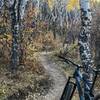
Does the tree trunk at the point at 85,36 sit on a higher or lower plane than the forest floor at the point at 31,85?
higher

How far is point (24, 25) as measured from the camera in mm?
20672

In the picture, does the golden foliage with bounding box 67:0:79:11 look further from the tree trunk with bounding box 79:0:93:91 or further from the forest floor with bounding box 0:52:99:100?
the tree trunk with bounding box 79:0:93:91

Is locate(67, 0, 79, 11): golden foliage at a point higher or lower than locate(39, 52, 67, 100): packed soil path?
higher

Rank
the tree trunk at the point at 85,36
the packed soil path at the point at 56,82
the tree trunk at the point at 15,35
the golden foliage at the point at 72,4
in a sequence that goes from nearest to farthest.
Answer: the tree trunk at the point at 85,36 < the packed soil path at the point at 56,82 < the tree trunk at the point at 15,35 < the golden foliage at the point at 72,4

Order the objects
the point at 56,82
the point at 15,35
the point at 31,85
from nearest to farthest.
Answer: the point at 31,85 < the point at 56,82 < the point at 15,35

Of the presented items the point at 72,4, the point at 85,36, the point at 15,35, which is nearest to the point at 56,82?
the point at 15,35

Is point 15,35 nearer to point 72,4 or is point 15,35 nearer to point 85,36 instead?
point 85,36

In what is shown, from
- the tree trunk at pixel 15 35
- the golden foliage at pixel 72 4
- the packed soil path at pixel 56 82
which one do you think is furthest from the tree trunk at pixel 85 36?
the golden foliage at pixel 72 4

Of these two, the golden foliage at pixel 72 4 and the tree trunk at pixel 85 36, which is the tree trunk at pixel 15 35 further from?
the golden foliage at pixel 72 4

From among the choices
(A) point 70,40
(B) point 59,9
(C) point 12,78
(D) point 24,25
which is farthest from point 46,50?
(B) point 59,9

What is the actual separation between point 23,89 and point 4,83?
3.31 feet

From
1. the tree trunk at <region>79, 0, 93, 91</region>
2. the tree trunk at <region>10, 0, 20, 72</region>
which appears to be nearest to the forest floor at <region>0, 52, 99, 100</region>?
the tree trunk at <region>10, 0, 20, 72</region>

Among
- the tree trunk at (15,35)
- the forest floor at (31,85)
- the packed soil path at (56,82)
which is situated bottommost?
the packed soil path at (56,82)

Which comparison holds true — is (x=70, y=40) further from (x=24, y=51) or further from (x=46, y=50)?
(x=24, y=51)
